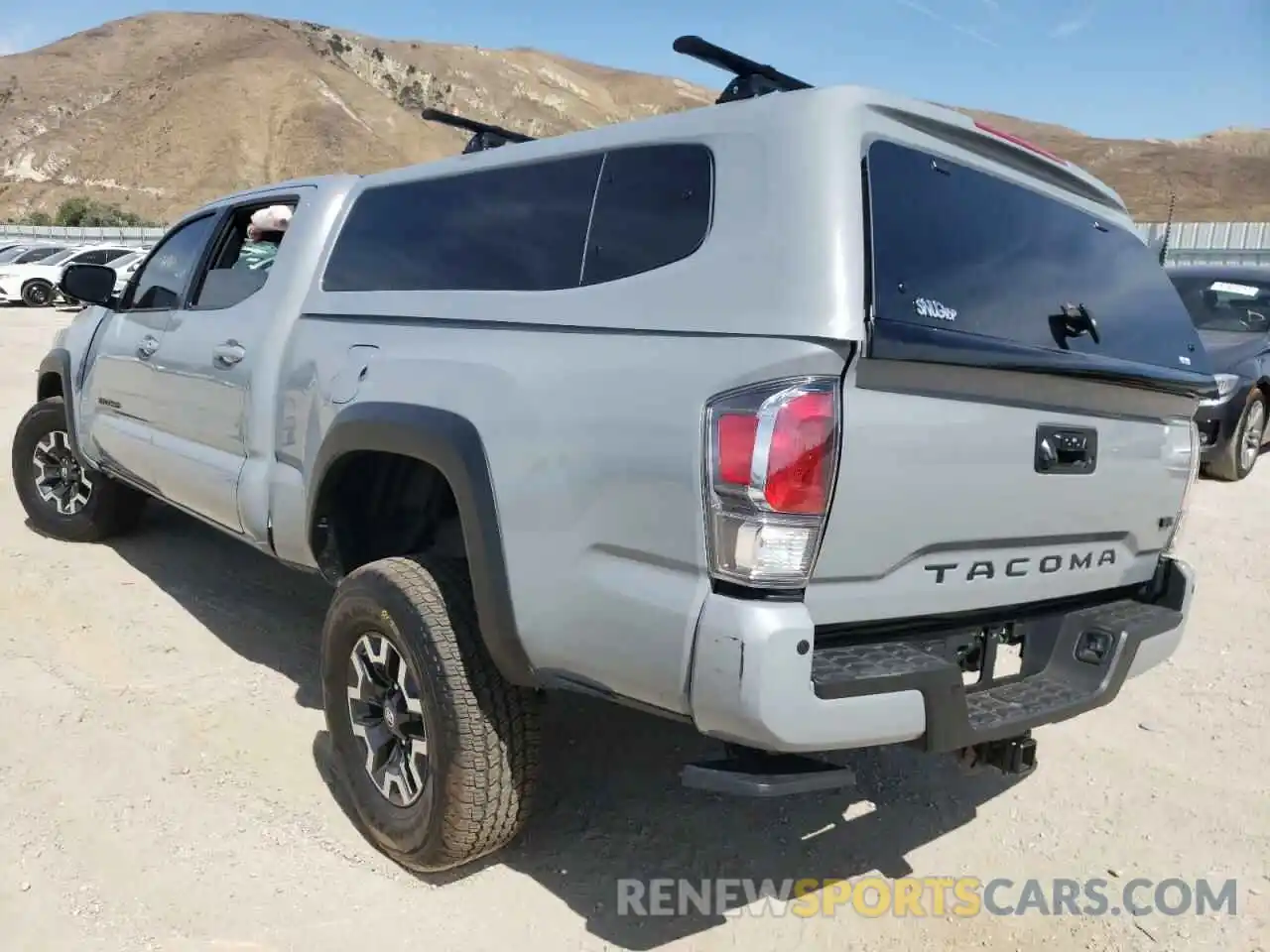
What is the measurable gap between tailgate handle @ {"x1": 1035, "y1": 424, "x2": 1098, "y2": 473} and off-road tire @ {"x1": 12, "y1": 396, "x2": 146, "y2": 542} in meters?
4.77

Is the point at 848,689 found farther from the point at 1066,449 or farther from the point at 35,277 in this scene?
the point at 35,277

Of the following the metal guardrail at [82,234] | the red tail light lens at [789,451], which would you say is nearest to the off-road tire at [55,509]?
the red tail light lens at [789,451]

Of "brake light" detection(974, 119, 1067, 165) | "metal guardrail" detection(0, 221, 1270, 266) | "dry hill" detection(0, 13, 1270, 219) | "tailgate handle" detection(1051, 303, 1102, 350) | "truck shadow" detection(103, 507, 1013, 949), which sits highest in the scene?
"dry hill" detection(0, 13, 1270, 219)

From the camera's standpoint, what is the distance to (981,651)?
2617 millimetres

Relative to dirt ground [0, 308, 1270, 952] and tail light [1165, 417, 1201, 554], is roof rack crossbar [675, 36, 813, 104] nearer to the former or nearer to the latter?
tail light [1165, 417, 1201, 554]

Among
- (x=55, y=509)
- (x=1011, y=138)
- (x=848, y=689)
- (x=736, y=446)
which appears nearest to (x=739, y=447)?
(x=736, y=446)

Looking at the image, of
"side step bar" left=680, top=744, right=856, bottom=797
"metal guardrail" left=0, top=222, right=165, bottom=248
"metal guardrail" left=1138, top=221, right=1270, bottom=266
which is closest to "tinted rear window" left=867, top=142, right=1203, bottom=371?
"side step bar" left=680, top=744, right=856, bottom=797

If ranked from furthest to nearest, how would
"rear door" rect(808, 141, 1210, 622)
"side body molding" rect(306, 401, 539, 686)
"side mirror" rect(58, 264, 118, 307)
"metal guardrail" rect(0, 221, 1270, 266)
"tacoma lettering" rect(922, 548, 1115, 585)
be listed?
"metal guardrail" rect(0, 221, 1270, 266) < "side mirror" rect(58, 264, 118, 307) < "side body molding" rect(306, 401, 539, 686) < "tacoma lettering" rect(922, 548, 1115, 585) < "rear door" rect(808, 141, 1210, 622)

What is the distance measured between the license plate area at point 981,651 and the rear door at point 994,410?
103mm

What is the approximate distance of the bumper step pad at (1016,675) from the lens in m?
2.22

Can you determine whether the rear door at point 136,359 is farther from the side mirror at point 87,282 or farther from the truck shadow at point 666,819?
the truck shadow at point 666,819

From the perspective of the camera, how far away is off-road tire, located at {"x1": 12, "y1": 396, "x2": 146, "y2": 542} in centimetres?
548

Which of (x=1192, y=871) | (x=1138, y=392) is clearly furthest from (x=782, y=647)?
(x=1192, y=871)

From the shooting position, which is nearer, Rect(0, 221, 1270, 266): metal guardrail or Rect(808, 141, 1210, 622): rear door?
Rect(808, 141, 1210, 622): rear door
